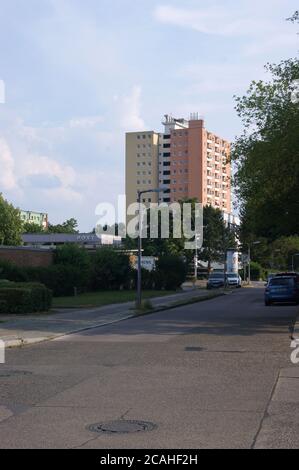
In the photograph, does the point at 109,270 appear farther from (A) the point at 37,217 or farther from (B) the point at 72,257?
(A) the point at 37,217

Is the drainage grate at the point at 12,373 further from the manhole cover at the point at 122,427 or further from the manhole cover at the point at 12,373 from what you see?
the manhole cover at the point at 122,427

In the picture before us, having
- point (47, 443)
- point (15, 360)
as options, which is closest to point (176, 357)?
point (15, 360)

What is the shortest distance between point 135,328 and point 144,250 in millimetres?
60480

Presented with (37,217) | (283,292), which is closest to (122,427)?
(283,292)

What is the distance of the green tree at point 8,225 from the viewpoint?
92938 mm

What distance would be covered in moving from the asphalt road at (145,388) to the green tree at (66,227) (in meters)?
131

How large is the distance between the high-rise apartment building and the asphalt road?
140691 mm

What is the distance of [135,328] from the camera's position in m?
22.1

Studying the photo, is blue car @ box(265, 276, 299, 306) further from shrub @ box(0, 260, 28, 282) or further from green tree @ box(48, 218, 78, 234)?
green tree @ box(48, 218, 78, 234)

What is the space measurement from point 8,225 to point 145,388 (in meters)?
85.1

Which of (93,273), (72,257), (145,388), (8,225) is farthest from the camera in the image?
(8,225)

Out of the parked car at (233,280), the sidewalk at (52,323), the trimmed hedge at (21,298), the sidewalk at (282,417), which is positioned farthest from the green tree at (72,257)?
the sidewalk at (282,417)

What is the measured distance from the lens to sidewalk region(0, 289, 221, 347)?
18359 mm

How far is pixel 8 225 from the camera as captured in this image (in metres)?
93.3
